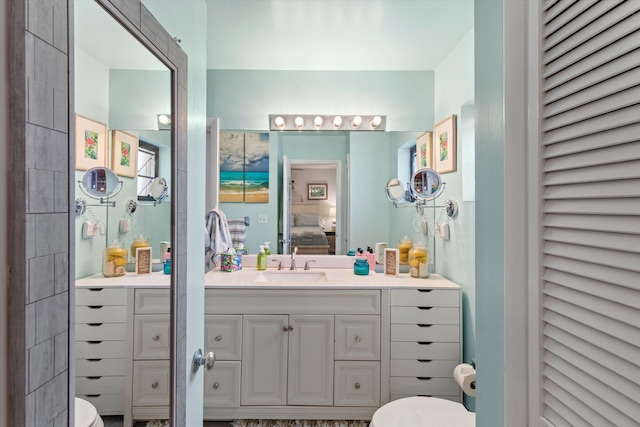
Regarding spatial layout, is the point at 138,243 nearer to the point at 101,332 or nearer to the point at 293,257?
the point at 101,332

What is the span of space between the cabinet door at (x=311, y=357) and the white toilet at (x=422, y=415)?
60 centimetres

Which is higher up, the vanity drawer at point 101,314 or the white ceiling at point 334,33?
the white ceiling at point 334,33

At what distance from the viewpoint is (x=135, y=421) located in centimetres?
73

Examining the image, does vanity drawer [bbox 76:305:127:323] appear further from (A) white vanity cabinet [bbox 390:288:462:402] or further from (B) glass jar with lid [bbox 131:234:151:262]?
(A) white vanity cabinet [bbox 390:288:462:402]

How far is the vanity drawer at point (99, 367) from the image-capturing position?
20.4 inches

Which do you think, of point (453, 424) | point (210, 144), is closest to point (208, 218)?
point (210, 144)

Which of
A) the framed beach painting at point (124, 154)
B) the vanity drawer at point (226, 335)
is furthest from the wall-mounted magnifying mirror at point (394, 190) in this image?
the framed beach painting at point (124, 154)

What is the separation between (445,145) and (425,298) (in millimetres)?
1071

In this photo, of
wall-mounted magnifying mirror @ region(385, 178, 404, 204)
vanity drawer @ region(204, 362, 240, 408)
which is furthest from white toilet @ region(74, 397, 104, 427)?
wall-mounted magnifying mirror @ region(385, 178, 404, 204)

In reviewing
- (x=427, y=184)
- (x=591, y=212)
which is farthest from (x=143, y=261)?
(x=427, y=184)

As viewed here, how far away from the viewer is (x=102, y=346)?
58 centimetres

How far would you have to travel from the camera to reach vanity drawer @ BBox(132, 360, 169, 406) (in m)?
0.73

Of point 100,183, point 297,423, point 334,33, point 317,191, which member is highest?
point 334,33

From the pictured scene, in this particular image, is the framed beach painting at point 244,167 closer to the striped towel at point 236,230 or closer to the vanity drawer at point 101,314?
the striped towel at point 236,230
